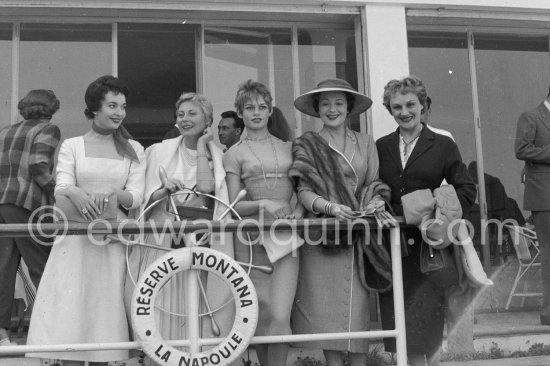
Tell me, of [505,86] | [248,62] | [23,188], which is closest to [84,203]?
[23,188]

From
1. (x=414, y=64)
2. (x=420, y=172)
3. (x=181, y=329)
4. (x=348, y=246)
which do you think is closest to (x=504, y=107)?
(x=414, y=64)

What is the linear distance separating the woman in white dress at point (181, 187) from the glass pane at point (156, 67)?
1232mm

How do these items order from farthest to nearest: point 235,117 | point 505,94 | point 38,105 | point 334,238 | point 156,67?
point 505,94, point 156,67, point 235,117, point 38,105, point 334,238

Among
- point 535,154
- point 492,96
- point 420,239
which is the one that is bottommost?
point 420,239

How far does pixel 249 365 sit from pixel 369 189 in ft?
4.40

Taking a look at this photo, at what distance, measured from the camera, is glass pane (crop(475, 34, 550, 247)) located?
6055 millimetres

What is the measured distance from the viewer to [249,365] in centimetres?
455

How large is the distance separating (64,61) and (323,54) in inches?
76.7

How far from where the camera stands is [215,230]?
12.1 feet

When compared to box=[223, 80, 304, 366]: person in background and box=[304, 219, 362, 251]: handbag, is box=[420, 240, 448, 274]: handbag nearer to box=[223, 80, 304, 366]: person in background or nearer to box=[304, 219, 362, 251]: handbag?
box=[304, 219, 362, 251]: handbag

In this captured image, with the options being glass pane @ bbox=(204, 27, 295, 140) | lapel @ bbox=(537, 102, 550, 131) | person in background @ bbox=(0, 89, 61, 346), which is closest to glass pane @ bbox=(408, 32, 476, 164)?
lapel @ bbox=(537, 102, 550, 131)

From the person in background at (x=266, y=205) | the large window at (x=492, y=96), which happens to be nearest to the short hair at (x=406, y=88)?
the person in background at (x=266, y=205)

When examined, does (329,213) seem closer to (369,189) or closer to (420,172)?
(369,189)

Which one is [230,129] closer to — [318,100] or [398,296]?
[318,100]
